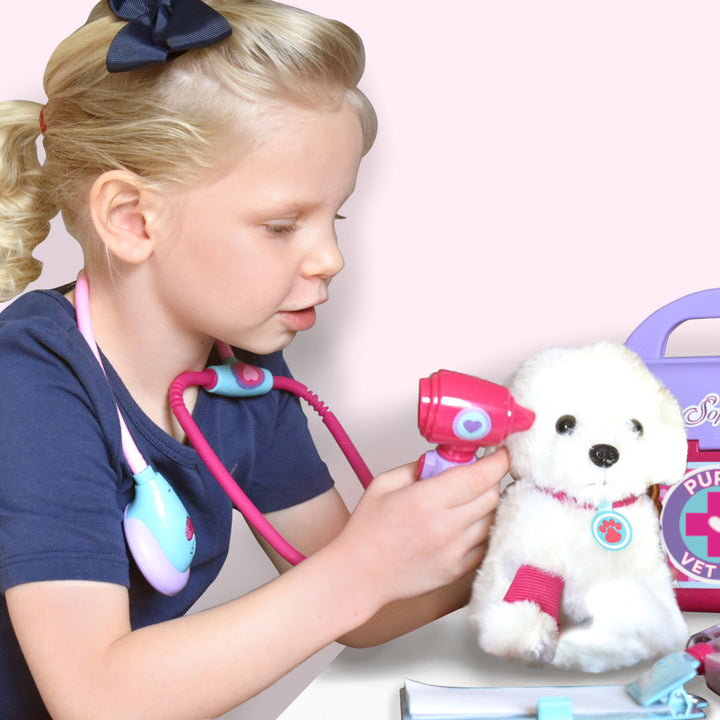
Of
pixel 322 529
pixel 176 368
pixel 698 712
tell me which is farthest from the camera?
pixel 322 529

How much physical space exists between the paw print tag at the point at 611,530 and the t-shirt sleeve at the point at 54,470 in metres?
0.34

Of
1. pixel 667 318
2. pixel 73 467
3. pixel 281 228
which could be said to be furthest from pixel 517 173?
pixel 73 467

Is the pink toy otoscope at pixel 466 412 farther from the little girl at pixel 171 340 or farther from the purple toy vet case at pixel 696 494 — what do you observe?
the purple toy vet case at pixel 696 494

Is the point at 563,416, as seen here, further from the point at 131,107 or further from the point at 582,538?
the point at 131,107

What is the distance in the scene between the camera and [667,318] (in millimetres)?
868

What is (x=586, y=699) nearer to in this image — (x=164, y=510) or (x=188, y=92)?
(x=164, y=510)

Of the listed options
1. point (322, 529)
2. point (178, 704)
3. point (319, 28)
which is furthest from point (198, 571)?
point (319, 28)

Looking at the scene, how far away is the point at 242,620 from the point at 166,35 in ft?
1.41

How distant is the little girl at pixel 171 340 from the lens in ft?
2.23

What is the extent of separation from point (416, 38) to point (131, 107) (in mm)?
390

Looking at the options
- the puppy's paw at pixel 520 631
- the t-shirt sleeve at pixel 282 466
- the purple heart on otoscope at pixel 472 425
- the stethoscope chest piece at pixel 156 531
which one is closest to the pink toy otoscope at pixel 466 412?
the purple heart on otoscope at pixel 472 425

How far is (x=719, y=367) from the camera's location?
0.85m

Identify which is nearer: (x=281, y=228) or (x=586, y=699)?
(x=586, y=699)

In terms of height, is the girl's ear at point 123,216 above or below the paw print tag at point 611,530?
above
